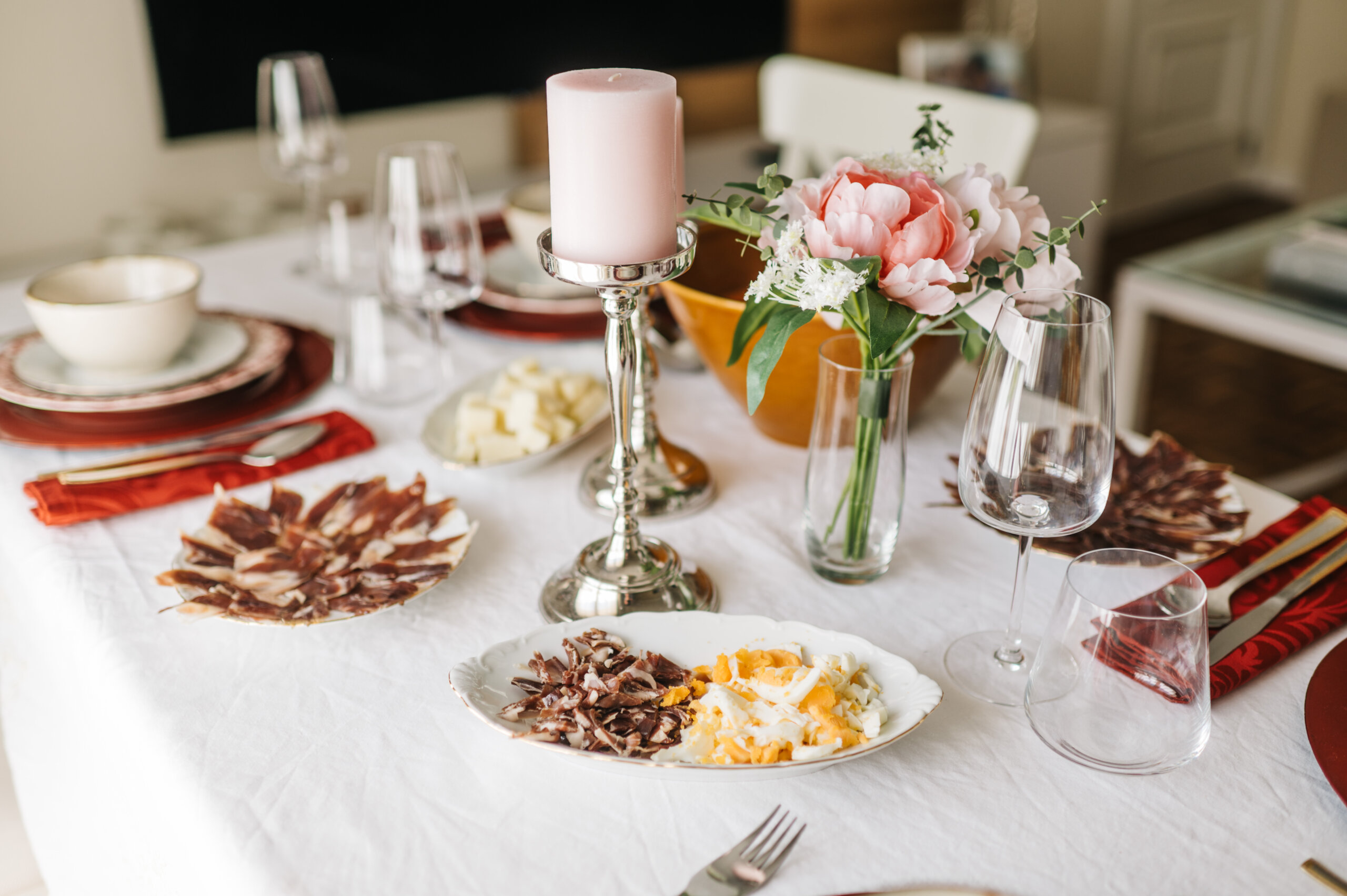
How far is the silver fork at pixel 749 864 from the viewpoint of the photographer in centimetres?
55

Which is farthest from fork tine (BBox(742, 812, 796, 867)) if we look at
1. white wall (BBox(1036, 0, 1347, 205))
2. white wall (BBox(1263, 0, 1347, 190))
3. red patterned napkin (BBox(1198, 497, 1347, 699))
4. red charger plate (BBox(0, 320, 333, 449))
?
white wall (BBox(1263, 0, 1347, 190))

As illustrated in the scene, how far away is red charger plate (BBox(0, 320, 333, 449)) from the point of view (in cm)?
100

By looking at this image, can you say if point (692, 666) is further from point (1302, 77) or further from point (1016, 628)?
point (1302, 77)

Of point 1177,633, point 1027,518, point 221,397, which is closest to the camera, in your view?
point 1177,633

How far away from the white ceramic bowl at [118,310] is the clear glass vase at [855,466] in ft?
2.11

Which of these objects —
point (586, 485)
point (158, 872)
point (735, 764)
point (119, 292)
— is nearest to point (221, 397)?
point (119, 292)

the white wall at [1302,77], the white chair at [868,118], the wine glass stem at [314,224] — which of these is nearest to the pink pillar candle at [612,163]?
the white chair at [868,118]

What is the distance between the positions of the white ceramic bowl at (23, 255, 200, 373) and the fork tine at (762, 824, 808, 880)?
782mm

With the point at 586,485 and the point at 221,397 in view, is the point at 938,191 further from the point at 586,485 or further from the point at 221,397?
the point at 221,397

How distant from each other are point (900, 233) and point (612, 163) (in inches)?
7.4

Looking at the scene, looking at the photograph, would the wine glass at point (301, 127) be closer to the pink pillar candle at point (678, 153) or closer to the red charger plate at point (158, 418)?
the red charger plate at point (158, 418)

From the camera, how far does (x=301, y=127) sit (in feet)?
4.79

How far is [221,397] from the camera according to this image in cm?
108

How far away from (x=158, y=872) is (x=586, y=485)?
42cm
